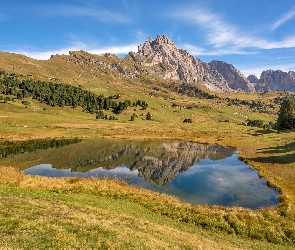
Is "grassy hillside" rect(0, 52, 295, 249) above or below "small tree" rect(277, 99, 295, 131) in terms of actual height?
below

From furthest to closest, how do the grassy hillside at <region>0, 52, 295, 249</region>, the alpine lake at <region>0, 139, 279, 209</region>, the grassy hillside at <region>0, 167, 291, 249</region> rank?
1. the alpine lake at <region>0, 139, 279, 209</region>
2. the grassy hillside at <region>0, 52, 295, 249</region>
3. the grassy hillside at <region>0, 167, 291, 249</region>

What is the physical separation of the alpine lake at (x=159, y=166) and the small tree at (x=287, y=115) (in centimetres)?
5102

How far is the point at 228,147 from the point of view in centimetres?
11488

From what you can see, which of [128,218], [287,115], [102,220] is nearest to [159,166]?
[128,218]

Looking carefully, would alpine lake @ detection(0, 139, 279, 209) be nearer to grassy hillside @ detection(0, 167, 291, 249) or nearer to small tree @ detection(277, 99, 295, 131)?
grassy hillside @ detection(0, 167, 291, 249)

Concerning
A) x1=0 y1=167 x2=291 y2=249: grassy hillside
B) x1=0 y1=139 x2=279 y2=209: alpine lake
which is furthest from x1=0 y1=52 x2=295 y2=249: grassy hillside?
x1=0 y1=139 x2=279 y2=209: alpine lake

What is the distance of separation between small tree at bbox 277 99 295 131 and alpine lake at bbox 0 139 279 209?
2009 inches

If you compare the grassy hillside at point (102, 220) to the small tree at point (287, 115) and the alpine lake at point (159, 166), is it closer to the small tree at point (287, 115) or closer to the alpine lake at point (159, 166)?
the alpine lake at point (159, 166)

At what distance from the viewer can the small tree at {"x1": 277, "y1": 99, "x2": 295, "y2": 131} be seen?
140m

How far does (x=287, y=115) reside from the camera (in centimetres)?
14312

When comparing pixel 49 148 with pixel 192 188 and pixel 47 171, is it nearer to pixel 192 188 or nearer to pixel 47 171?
pixel 47 171

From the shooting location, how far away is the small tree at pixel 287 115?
140 metres

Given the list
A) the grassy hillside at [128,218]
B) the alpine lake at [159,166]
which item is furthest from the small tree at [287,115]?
the grassy hillside at [128,218]

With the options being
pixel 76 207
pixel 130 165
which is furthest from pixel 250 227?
pixel 130 165
